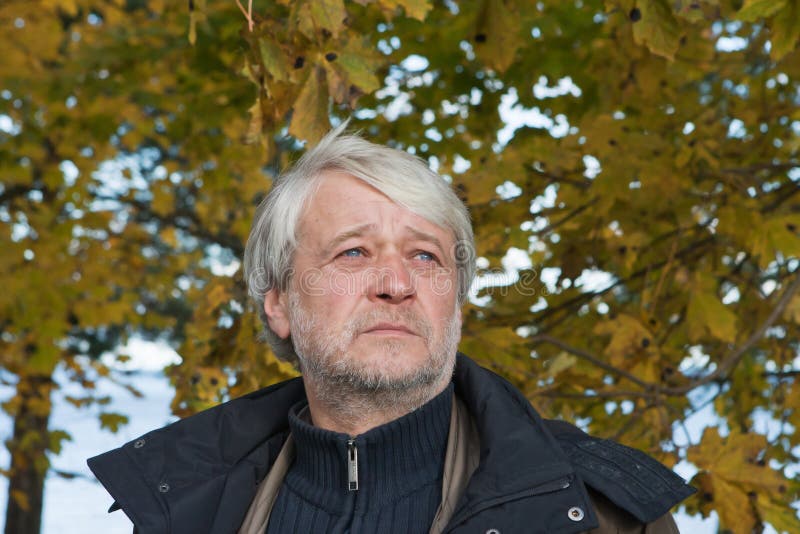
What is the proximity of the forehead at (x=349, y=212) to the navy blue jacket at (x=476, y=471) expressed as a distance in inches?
14.4

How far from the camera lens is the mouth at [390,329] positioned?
2.03m

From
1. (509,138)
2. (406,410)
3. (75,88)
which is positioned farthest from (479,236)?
(75,88)

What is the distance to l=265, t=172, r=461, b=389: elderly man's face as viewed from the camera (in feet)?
6.59

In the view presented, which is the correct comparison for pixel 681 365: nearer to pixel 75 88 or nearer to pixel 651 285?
pixel 651 285

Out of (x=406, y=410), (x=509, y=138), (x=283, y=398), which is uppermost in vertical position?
(x=509, y=138)

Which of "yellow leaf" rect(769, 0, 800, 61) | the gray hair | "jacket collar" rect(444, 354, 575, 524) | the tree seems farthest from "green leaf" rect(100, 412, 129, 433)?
"yellow leaf" rect(769, 0, 800, 61)

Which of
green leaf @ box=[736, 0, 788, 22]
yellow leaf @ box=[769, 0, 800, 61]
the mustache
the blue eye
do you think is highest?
yellow leaf @ box=[769, 0, 800, 61]

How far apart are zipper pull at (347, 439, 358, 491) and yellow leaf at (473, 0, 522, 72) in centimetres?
129

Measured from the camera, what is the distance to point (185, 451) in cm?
221

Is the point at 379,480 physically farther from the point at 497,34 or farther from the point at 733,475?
the point at 497,34

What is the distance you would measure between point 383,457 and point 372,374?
185 millimetres

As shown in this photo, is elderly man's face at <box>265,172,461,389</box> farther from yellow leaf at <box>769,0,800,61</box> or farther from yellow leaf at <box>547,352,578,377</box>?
yellow leaf at <box>769,0,800,61</box>

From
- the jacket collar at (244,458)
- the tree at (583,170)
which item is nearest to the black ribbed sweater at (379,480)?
the jacket collar at (244,458)

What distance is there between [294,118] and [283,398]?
2.39 ft
